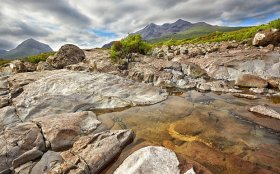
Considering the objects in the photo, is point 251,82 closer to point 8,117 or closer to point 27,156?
point 27,156

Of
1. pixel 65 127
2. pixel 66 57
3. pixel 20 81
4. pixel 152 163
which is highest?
pixel 66 57

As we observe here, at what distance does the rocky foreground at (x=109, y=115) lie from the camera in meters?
10.8

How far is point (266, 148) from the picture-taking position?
12719 mm

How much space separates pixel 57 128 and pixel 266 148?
13036 mm

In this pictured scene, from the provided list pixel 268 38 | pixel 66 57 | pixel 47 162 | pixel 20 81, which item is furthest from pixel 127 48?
pixel 47 162

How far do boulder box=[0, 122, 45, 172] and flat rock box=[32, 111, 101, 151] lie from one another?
57cm

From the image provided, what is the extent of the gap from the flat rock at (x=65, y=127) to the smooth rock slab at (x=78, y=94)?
3346mm

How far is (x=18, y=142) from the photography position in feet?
41.6

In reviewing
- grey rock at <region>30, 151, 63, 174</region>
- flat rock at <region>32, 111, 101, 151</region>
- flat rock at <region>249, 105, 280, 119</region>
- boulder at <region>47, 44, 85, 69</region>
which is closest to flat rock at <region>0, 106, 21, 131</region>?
flat rock at <region>32, 111, 101, 151</region>

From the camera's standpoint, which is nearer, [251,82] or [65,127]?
[65,127]

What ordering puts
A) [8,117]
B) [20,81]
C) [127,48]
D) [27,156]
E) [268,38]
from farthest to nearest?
[127,48] → [268,38] → [20,81] → [8,117] → [27,156]

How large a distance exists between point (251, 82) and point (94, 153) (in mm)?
25113

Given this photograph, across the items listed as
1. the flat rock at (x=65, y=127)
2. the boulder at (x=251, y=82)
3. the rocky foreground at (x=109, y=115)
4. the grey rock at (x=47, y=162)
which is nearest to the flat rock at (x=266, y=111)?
the rocky foreground at (x=109, y=115)

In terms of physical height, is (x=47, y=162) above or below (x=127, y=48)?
below
